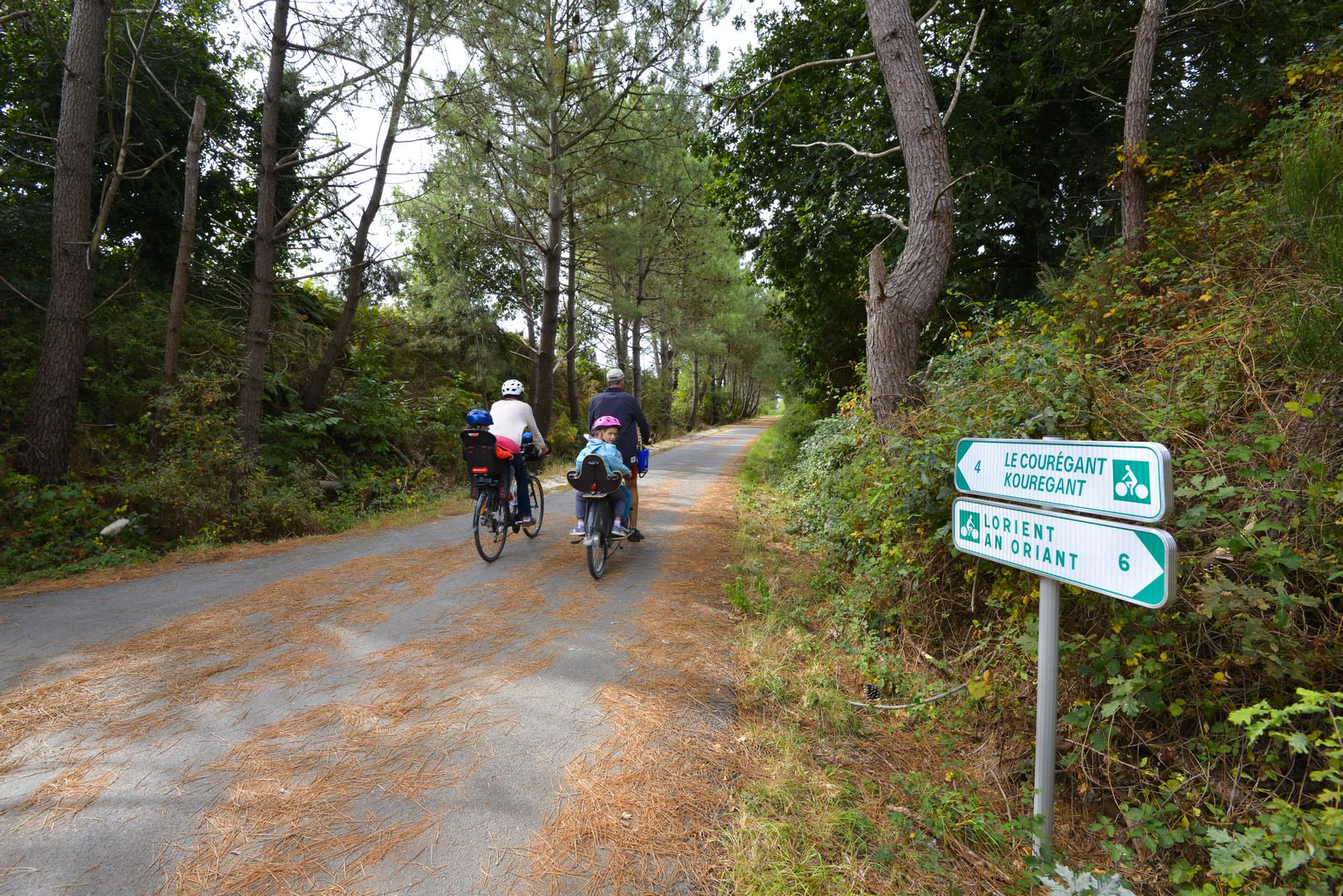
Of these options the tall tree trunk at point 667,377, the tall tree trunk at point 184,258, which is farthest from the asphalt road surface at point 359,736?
the tall tree trunk at point 667,377

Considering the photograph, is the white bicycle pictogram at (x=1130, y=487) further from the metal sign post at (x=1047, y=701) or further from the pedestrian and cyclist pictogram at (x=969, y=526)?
the pedestrian and cyclist pictogram at (x=969, y=526)

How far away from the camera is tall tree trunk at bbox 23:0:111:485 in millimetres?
7109

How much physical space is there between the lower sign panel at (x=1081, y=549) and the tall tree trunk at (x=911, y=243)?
9.75 ft

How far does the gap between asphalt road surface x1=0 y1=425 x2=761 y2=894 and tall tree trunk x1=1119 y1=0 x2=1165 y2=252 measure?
627 centimetres

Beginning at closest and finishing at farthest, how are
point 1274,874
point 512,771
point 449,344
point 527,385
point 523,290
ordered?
1. point 1274,874
2. point 512,771
3. point 449,344
4. point 523,290
5. point 527,385

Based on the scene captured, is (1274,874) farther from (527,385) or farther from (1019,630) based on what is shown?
(527,385)

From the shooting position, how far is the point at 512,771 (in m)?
2.40

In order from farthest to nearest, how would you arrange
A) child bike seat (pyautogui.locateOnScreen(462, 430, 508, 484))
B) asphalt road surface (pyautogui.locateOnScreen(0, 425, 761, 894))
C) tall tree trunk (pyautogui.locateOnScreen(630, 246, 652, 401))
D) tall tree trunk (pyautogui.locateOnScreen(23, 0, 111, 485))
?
tall tree trunk (pyautogui.locateOnScreen(630, 246, 652, 401)) → tall tree trunk (pyautogui.locateOnScreen(23, 0, 111, 485)) → child bike seat (pyautogui.locateOnScreen(462, 430, 508, 484)) → asphalt road surface (pyautogui.locateOnScreen(0, 425, 761, 894))

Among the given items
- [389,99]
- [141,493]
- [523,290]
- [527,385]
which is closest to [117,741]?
[141,493]

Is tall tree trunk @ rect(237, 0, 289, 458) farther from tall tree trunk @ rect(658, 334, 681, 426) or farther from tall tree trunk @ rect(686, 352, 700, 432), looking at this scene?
tall tree trunk @ rect(686, 352, 700, 432)

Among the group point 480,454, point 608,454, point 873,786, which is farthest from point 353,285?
point 873,786

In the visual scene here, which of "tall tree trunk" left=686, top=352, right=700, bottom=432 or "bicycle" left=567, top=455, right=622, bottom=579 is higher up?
"tall tree trunk" left=686, top=352, right=700, bottom=432

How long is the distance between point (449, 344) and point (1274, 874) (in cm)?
1683

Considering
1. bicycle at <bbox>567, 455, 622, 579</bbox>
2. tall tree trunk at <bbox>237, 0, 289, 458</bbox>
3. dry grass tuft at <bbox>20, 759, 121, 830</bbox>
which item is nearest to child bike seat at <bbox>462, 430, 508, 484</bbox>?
bicycle at <bbox>567, 455, 622, 579</bbox>
